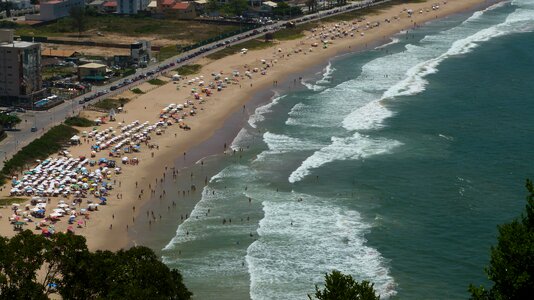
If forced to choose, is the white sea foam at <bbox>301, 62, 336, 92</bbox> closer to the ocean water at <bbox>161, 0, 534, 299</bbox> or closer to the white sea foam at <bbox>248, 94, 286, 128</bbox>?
the ocean water at <bbox>161, 0, 534, 299</bbox>

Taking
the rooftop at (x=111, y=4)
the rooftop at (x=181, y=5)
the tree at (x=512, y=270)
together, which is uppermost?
the tree at (x=512, y=270)

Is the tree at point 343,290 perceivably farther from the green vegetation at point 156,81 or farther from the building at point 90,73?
the building at point 90,73

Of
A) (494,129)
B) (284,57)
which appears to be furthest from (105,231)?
(284,57)

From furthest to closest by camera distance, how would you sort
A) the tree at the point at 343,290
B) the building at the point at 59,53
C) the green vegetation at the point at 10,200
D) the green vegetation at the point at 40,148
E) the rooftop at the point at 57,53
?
the rooftop at the point at 57,53, the building at the point at 59,53, the green vegetation at the point at 40,148, the green vegetation at the point at 10,200, the tree at the point at 343,290

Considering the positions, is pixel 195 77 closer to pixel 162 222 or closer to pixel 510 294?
pixel 162 222

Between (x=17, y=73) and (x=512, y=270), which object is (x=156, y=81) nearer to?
(x=17, y=73)

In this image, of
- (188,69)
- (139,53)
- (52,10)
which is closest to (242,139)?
(188,69)

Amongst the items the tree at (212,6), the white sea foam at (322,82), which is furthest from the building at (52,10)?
the white sea foam at (322,82)
